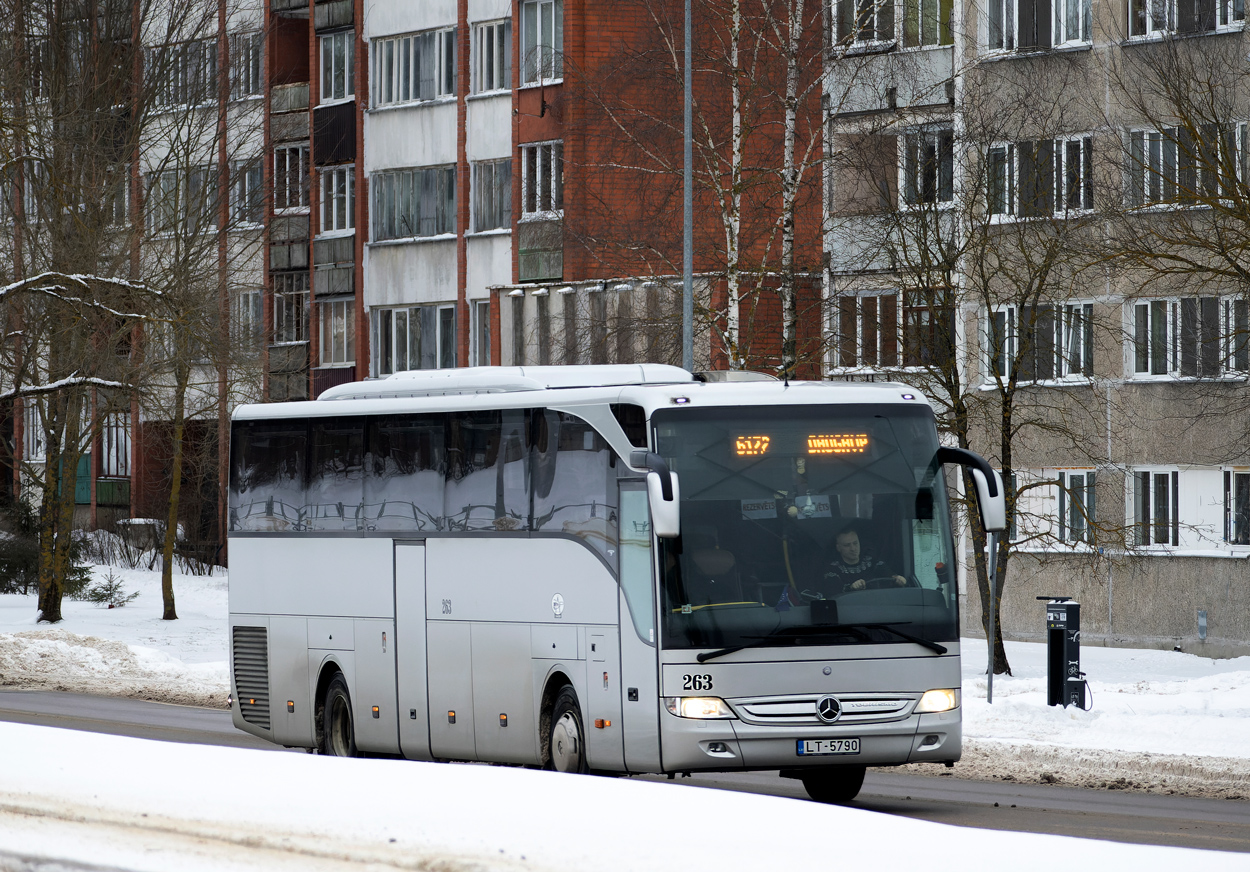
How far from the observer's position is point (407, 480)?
17297 mm

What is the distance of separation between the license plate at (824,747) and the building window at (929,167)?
17082 mm

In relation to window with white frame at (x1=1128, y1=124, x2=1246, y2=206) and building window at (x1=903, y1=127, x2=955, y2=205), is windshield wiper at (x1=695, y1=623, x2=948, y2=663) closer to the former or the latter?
window with white frame at (x1=1128, y1=124, x2=1246, y2=206)

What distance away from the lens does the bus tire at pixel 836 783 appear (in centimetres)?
1504

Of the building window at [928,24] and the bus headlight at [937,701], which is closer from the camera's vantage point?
the bus headlight at [937,701]

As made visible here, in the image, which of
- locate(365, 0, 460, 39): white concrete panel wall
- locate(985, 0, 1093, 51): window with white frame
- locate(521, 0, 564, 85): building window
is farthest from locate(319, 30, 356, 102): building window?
locate(985, 0, 1093, 51): window with white frame

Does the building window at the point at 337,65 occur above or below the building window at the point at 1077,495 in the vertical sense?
above

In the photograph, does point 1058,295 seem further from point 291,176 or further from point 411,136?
point 291,176

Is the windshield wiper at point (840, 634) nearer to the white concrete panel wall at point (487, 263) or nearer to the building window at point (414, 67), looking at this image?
the white concrete panel wall at point (487, 263)

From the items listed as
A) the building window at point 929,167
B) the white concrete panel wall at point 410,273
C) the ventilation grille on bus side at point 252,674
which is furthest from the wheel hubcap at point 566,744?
the white concrete panel wall at point 410,273

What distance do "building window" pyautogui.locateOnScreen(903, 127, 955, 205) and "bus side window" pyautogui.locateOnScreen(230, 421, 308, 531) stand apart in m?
13.6

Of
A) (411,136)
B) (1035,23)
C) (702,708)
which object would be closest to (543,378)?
(702,708)

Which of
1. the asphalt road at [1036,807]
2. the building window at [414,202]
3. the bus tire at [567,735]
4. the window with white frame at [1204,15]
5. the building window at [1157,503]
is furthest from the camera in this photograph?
the building window at [414,202]

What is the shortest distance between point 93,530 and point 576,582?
51.7m

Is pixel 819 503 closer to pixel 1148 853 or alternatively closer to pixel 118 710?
pixel 1148 853
